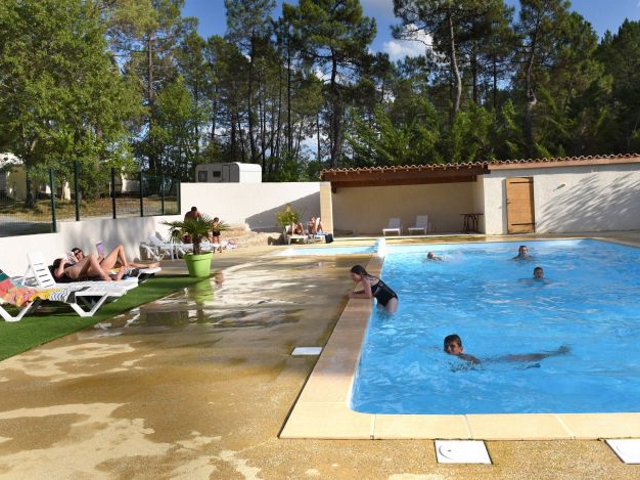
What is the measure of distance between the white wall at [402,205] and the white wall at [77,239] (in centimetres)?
873

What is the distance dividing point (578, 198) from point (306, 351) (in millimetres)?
16086

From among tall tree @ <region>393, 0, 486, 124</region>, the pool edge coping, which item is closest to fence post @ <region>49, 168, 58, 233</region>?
the pool edge coping

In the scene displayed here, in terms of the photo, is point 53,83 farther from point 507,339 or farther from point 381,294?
point 507,339

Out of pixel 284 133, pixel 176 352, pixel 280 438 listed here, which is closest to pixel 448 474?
pixel 280 438

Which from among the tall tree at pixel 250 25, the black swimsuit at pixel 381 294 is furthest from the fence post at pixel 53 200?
the tall tree at pixel 250 25

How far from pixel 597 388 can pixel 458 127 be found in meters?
24.6

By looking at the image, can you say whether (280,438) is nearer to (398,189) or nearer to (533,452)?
(533,452)

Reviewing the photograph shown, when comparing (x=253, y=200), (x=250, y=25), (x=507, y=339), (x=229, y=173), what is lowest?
(x=507, y=339)

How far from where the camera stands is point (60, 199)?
1209cm

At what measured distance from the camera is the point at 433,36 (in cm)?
3114

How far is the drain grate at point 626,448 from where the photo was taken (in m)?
2.67

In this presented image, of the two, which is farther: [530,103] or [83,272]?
[530,103]

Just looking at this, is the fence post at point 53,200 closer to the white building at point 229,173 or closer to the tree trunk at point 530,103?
the white building at point 229,173

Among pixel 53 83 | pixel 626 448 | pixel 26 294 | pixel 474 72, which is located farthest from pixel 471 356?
pixel 474 72
